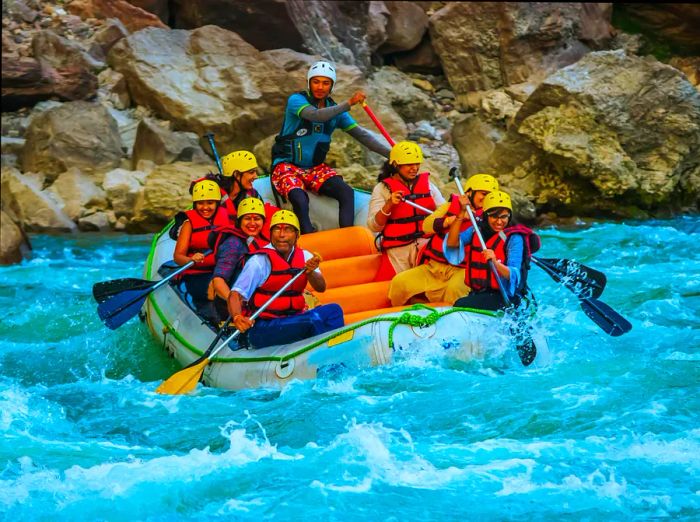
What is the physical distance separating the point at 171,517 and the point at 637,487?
2.09 metres

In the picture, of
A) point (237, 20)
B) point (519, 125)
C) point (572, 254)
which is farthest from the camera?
point (237, 20)

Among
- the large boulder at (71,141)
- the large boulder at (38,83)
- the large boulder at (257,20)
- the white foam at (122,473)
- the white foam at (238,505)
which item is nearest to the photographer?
the white foam at (238,505)

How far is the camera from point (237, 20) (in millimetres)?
15180

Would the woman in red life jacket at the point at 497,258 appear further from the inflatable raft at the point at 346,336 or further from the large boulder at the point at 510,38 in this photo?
the large boulder at the point at 510,38

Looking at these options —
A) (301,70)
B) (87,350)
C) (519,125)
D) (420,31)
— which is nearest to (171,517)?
(87,350)

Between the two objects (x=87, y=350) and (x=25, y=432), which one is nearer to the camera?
(x=25, y=432)

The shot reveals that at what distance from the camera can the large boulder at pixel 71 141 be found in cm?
1305

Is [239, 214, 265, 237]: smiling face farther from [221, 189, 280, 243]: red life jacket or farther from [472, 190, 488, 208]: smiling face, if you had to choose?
[472, 190, 488, 208]: smiling face

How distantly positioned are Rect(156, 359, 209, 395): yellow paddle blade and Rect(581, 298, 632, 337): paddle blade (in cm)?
234

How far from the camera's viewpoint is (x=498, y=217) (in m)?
6.38

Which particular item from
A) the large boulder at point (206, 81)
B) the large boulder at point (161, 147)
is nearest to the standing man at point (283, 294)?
the large boulder at point (161, 147)

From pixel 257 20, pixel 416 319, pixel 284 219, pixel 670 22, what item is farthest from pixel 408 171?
pixel 670 22

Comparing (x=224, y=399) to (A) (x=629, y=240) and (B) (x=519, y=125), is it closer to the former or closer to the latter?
(A) (x=629, y=240)

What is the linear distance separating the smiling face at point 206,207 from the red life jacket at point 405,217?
1.15m
